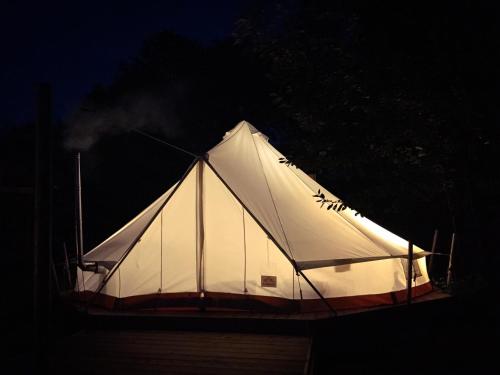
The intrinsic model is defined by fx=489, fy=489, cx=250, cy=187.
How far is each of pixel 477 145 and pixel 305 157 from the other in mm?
1427

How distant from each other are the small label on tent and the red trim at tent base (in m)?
0.15

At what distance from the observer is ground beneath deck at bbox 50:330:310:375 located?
433cm

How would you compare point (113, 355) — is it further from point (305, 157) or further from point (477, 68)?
point (477, 68)

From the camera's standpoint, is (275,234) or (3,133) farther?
(3,133)

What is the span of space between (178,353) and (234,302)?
1300 mm

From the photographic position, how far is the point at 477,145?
3627mm

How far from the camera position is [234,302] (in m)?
5.94

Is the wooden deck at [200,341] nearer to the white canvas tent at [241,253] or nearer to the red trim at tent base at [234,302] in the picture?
the red trim at tent base at [234,302]

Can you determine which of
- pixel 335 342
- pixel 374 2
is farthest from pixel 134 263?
pixel 374 2

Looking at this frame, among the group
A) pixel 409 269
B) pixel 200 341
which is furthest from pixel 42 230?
pixel 409 269

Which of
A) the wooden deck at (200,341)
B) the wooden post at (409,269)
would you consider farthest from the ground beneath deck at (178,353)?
the wooden post at (409,269)

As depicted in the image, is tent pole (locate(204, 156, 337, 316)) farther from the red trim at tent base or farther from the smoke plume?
the smoke plume

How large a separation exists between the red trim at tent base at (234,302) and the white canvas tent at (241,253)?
0.01 metres

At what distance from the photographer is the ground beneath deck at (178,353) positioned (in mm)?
4332
